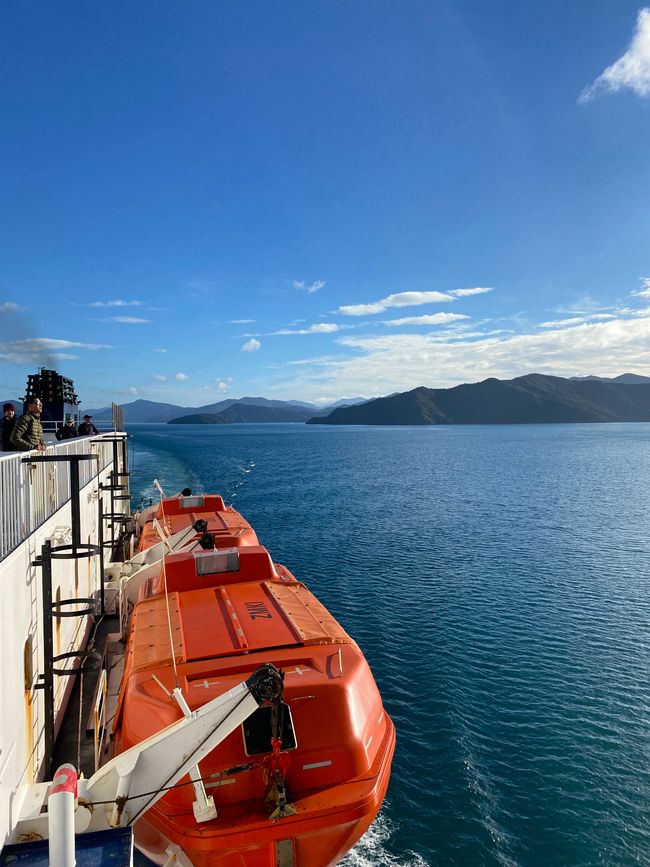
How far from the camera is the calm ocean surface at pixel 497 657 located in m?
12.0

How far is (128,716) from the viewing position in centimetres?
840

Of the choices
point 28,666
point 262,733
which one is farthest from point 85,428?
point 262,733

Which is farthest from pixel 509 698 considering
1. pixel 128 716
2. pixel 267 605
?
pixel 128 716

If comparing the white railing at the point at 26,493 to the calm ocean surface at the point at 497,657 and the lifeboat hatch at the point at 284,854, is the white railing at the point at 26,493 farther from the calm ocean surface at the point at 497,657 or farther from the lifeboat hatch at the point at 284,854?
the calm ocean surface at the point at 497,657

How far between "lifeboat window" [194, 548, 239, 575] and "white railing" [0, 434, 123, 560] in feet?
11.0

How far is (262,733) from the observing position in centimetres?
793

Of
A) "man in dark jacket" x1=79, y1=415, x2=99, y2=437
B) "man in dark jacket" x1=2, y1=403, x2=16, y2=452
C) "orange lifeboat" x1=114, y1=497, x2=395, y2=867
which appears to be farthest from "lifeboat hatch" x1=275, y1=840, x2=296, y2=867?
"man in dark jacket" x1=79, y1=415, x2=99, y2=437

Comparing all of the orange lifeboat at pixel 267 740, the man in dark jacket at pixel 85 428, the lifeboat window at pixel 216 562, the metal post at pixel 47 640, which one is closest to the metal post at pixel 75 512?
the metal post at pixel 47 640

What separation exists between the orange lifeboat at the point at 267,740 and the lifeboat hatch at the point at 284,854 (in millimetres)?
17

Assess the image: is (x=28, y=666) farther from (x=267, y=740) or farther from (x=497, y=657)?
(x=497, y=657)

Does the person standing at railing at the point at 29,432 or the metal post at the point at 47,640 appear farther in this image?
the person standing at railing at the point at 29,432

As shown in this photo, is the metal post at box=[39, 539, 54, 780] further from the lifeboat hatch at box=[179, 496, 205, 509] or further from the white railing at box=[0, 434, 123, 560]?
the lifeboat hatch at box=[179, 496, 205, 509]

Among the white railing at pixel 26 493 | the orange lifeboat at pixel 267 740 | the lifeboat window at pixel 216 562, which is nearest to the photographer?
the orange lifeboat at pixel 267 740

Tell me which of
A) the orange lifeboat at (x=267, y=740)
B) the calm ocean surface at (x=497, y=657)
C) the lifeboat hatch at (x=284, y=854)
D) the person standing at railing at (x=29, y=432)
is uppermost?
the person standing at railing at (x=29, y=432)
